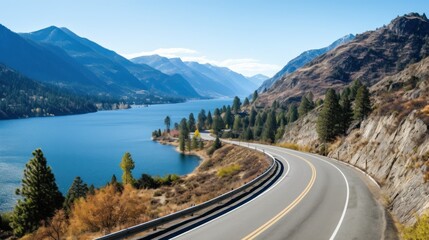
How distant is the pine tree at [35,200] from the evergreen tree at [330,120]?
46.0 m

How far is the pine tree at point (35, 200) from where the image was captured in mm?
41688

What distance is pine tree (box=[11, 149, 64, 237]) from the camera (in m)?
41.7

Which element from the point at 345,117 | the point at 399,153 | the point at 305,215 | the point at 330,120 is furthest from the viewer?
the point at 345,117

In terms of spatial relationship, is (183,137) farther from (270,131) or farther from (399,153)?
(399,153)

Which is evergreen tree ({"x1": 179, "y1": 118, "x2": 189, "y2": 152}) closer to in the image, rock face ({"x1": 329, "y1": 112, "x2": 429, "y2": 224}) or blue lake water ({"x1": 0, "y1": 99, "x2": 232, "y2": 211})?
blue lake water ({"x1": 0, "y1": 99, "x2": 232, "y2": 211})

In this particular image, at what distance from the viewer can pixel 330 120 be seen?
6181 centimetres

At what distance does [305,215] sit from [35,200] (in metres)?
36.7

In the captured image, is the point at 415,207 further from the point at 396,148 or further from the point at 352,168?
the point at 352,168

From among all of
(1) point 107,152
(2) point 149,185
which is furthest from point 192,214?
(1) point 107,152

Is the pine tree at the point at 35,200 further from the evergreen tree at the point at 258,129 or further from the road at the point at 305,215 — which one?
the evergreen tree at the point at 258,129

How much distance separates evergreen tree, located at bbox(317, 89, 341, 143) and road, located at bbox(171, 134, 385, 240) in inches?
1320

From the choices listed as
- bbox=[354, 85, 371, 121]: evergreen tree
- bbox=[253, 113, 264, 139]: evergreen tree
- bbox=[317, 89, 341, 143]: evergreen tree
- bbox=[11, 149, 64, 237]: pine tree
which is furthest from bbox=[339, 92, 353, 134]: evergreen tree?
bbox=[253, 113, 264, 139]: evergreen tree

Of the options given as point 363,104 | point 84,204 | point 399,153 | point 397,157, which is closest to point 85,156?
point 84,204

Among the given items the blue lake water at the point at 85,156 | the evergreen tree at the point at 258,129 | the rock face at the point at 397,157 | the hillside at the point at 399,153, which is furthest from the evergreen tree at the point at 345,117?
the evergreen tree at the point at 258,129
